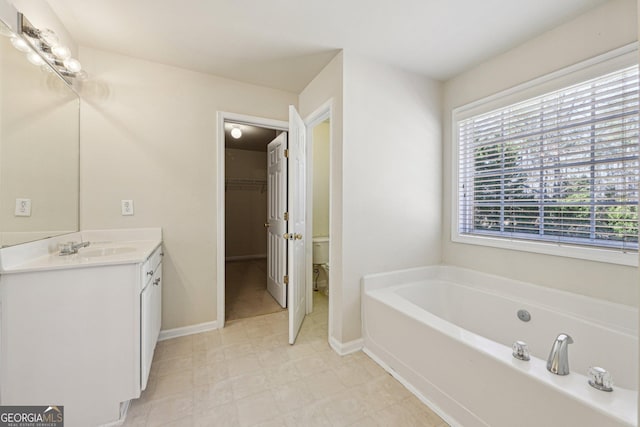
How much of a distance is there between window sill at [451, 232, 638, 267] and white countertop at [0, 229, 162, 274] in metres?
2.58

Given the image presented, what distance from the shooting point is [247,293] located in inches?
132

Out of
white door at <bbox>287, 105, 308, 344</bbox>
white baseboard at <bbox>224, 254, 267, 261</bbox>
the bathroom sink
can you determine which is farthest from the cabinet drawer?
white baseboard at <bbox>224, 254, 267, 261</bbox>

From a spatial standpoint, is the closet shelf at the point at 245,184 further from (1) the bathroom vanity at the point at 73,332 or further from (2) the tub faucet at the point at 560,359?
(2) the tub faucet at the point at 560,359

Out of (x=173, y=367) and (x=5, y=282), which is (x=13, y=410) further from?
(x=173, y=367)

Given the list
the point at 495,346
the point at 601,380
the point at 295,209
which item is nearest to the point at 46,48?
the point at 295,209

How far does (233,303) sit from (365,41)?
118 inches

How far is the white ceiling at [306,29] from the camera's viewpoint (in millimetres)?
1547

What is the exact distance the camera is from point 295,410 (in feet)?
4.66

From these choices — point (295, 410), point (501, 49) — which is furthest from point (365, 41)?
point (295, 410)

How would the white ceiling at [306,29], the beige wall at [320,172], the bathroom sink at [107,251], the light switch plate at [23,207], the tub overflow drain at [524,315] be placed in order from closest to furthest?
the light switch plate at [23,207] → the white ceiling at [306,29] → the bathroom sink at [107,251] → the tub overflow drain at [524,315] → the beige wall at [320,172]

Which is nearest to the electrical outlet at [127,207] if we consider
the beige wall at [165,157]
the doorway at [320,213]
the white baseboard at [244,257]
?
the beige wall at [165,157]

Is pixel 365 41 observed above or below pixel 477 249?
above

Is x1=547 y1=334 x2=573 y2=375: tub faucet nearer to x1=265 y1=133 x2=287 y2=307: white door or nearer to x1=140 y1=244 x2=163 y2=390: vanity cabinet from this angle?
x1=140 y1=244 x2=163 y2=390: vanity cabinet

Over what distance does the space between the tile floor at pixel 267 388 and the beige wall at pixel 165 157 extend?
506 millimetres
